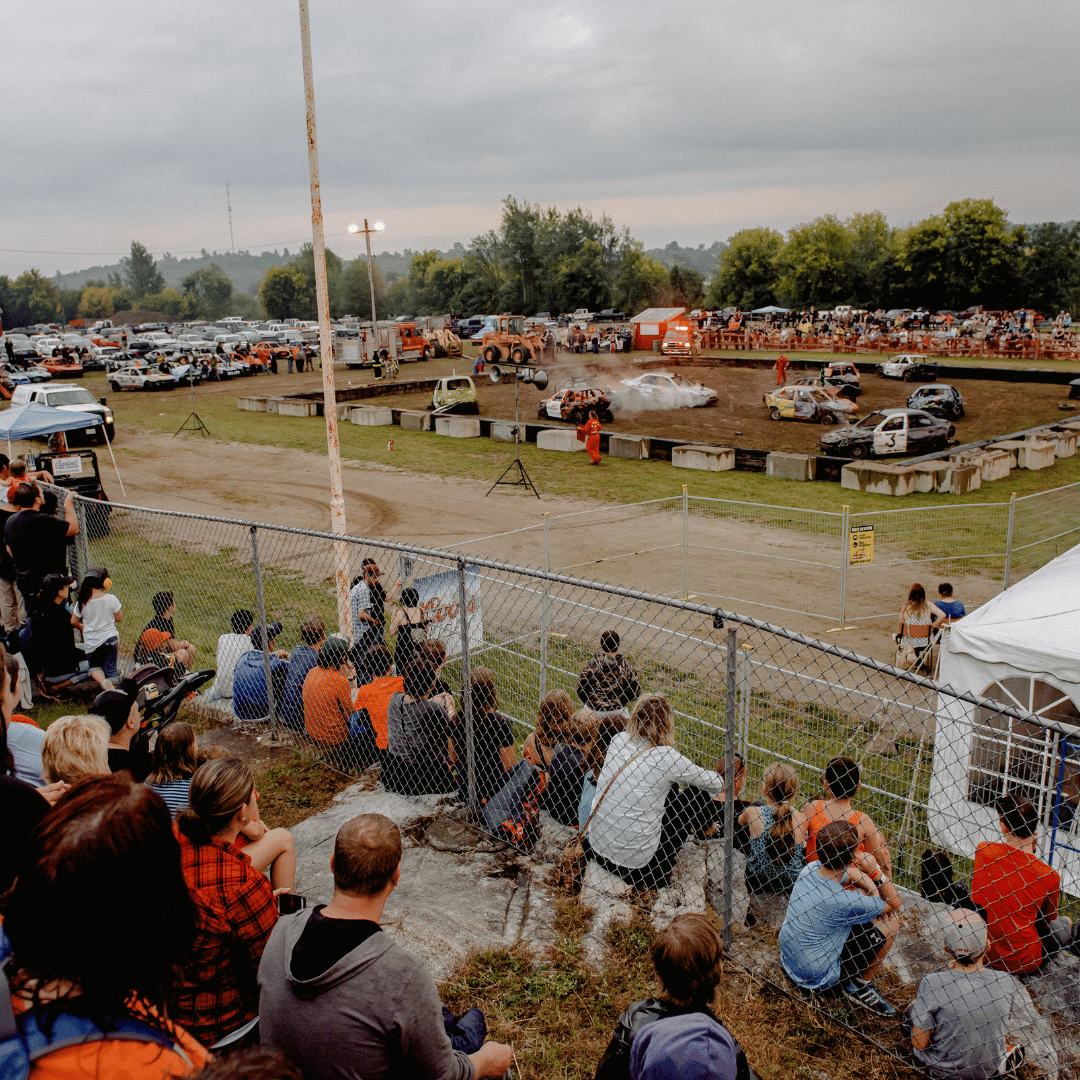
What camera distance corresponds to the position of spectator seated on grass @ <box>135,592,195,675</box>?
25.9ft

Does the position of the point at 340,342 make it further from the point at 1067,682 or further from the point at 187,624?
the point at 1067,682

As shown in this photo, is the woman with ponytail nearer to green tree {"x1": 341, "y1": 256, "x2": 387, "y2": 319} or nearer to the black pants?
the black pants

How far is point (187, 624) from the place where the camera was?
454 inches

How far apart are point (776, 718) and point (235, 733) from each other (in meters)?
5.28

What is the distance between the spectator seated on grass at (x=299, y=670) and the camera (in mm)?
7051

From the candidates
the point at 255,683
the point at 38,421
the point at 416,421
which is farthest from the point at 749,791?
the point at 416,421

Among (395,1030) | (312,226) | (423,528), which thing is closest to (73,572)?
(312,226)

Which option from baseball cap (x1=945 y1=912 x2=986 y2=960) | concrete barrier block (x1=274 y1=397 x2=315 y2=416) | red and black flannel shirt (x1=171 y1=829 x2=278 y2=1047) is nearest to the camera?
red and black flannel shirt (x1=171 y1=829 x2=278 y2=1047)

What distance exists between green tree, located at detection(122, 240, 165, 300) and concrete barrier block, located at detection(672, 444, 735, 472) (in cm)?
17621

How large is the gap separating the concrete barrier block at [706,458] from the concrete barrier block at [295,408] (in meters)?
17.4

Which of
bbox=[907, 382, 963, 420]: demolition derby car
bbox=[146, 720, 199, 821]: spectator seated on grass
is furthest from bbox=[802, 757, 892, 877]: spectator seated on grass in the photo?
bbox=[907, 382, 963, 420]: demolition derby car

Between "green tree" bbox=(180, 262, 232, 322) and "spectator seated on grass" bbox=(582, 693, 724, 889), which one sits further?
"green tree" bbox=(180, 262, 232, 322)

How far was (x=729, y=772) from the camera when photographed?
166 inches

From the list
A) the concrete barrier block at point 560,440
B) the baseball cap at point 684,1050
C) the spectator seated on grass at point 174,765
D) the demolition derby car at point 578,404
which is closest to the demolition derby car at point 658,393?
the demolition derby car at point 578,404
